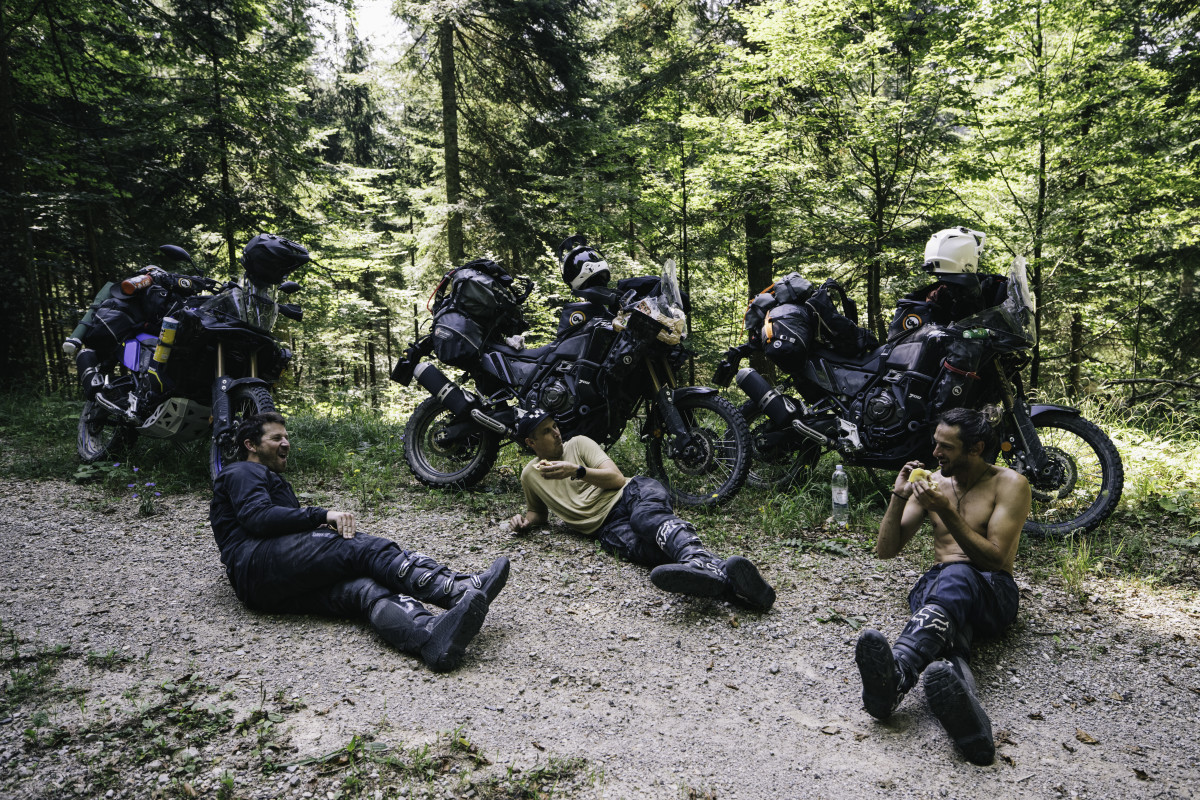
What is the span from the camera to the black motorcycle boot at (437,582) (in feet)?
10.3

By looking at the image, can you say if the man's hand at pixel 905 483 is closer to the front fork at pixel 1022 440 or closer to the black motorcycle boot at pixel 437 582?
the front fork at pixel 1022 440

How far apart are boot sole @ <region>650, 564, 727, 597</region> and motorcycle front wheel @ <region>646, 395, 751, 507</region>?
1.45m

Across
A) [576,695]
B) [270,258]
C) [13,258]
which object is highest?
[13,258]

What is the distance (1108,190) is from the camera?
25.9 ft

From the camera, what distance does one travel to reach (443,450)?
18.8 ft

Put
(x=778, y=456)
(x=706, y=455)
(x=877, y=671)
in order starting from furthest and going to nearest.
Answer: (x=778, y=456), (x=706, y=455), (x=877, y=671)

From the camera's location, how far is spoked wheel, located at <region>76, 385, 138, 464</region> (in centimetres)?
600

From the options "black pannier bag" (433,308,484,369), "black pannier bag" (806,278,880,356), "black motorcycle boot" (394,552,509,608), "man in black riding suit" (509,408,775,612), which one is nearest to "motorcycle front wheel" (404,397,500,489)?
"black pannier bag" (433,308,484,369)

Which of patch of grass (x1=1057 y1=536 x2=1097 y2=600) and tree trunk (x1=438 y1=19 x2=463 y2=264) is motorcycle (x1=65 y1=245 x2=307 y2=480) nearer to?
patch of grass (x1=1057 y1=536 x2=1097 y2=600)

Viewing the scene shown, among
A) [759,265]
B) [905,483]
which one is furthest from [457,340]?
[759,265]

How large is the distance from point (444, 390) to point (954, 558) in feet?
12.9

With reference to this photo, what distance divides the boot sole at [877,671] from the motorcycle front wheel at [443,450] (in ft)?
11.9

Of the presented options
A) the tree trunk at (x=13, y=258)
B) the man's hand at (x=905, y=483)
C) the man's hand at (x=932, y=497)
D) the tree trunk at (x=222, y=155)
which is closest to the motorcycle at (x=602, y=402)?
the man's hand at (x=905, y=483)

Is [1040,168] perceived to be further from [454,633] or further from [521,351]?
[454,633]
